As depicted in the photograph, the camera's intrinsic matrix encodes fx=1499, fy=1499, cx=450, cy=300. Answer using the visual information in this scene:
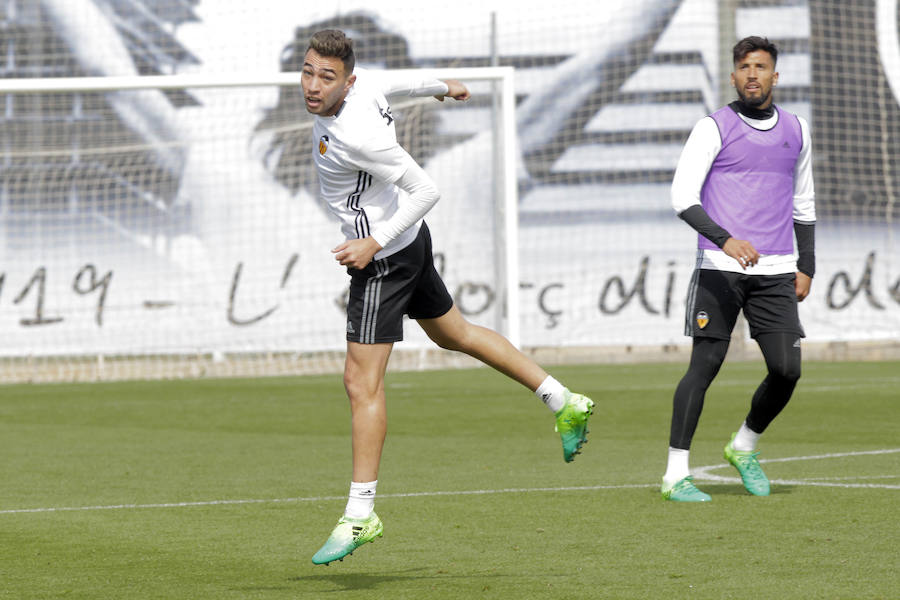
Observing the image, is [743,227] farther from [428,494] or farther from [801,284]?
[428,494]

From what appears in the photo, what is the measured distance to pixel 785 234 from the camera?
6.80 metres

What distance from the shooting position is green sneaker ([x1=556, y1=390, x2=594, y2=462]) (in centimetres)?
590

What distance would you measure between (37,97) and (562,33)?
28.1 feet

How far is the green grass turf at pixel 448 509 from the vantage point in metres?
4.94

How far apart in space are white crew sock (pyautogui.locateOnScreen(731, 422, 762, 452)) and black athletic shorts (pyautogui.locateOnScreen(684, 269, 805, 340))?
1.68 ft

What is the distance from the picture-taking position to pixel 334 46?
17.0 feet

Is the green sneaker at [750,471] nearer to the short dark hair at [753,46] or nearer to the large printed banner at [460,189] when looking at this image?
the short dark hair at [753,46]

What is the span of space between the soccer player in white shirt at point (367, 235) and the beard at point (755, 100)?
1799 mm

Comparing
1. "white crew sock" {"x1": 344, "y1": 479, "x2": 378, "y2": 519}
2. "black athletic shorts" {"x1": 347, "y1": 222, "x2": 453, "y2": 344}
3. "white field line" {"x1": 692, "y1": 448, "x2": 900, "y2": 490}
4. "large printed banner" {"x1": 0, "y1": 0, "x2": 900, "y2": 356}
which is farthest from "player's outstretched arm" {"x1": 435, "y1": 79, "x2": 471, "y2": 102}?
"large printed banner" {"x1": 0, "y1": 0, "x2": 900, "y2": 356}

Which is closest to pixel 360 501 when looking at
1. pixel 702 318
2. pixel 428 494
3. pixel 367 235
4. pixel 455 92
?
pixel 367 235

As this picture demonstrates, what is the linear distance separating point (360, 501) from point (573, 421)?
112 centimetres

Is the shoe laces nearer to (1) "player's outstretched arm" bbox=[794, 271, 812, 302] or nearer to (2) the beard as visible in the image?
(1) "player's outstretched arm" bbox=[794, 271, 812, 302]

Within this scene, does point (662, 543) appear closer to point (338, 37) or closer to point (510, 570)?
point (510, 570)

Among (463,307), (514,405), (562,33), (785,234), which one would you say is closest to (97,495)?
(785,234)
